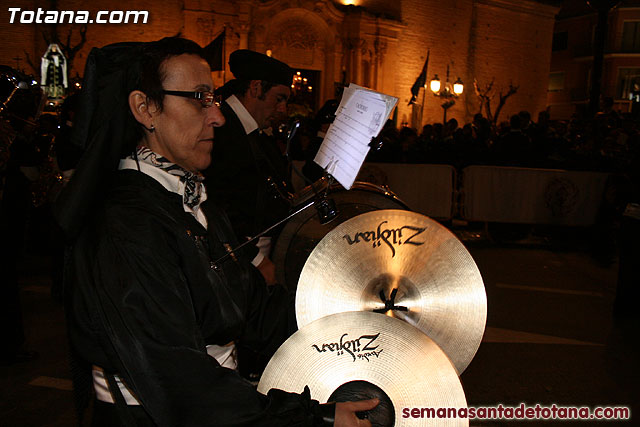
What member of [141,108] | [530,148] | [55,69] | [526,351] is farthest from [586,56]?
[141,108]

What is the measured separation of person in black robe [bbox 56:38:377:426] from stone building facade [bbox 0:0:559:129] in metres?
13.9

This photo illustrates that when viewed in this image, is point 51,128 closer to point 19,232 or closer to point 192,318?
point 19,232

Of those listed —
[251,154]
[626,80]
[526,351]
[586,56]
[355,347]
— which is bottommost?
[526,351]

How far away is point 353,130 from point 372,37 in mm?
22665

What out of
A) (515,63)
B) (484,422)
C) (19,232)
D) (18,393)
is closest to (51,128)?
(19,232)

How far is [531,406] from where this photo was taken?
389 centimetres

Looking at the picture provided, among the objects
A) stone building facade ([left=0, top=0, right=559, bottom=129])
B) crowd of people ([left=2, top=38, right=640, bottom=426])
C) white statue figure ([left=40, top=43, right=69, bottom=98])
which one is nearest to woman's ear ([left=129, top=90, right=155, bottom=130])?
crowd of people ([left=2, top=38, right=640, bottom=426])

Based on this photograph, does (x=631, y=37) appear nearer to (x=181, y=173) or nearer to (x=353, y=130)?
(x=353, y=130)

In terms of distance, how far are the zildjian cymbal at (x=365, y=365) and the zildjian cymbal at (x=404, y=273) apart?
15.9 inches

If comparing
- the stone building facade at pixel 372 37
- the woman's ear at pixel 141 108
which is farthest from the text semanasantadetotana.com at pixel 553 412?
the stone building facade at pixel 372 37

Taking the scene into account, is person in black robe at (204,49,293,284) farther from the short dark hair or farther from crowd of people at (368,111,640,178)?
crowd of people at (368,111,640,178)

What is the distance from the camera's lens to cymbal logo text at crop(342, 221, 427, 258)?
7.27 ft

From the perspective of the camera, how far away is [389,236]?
7.31 ft

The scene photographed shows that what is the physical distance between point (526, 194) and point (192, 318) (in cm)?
946
